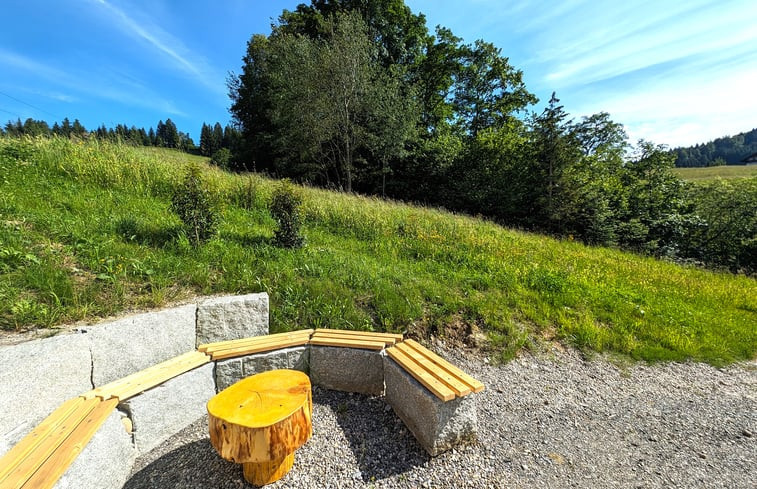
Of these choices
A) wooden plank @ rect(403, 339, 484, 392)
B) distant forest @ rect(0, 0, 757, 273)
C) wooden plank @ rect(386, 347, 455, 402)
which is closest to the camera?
Answer: wooden plank @ rect(386, 347, 455, 402)

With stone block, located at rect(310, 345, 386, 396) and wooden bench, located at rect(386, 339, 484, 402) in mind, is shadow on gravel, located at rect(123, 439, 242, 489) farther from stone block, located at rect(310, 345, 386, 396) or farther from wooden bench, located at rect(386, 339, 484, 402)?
wooden bench, located at rect(386, 339, 484, 402)

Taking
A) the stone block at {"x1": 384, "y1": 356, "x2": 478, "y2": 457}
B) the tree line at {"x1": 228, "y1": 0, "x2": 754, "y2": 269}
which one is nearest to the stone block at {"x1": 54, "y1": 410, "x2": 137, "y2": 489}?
the stone block at {"x1": 384, "y1": 356, "x2": 478, "y2": 457}

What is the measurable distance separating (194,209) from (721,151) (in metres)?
132

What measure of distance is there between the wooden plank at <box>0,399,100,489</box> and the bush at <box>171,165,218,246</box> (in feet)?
9.18

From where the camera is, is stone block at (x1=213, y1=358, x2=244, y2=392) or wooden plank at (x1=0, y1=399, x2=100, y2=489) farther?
stone block at (x1=213, y1=358, x2=244, y2=392)

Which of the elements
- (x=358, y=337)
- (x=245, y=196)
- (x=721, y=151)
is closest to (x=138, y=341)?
(x=358, y=337)

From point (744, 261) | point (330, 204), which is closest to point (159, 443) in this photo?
point (330, 204)

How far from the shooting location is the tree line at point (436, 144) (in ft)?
41.6

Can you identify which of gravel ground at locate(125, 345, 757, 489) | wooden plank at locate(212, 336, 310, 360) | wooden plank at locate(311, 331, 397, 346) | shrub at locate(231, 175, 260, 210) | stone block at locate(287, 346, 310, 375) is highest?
shrub at locate(231, 175, 260, 210)

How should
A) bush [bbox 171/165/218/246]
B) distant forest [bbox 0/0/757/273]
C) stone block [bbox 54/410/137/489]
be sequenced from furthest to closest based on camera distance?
distant forest [bbox 0/0/757/273]
bush [bbox 171/165/218/246]
stone block [bbox 54/410/137/489]

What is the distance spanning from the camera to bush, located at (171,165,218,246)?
444 centimetres

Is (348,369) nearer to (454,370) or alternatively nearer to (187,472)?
(454,370)

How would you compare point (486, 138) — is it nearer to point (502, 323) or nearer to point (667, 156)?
point (667, 156)

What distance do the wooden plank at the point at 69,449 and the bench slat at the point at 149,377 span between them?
112 mm
